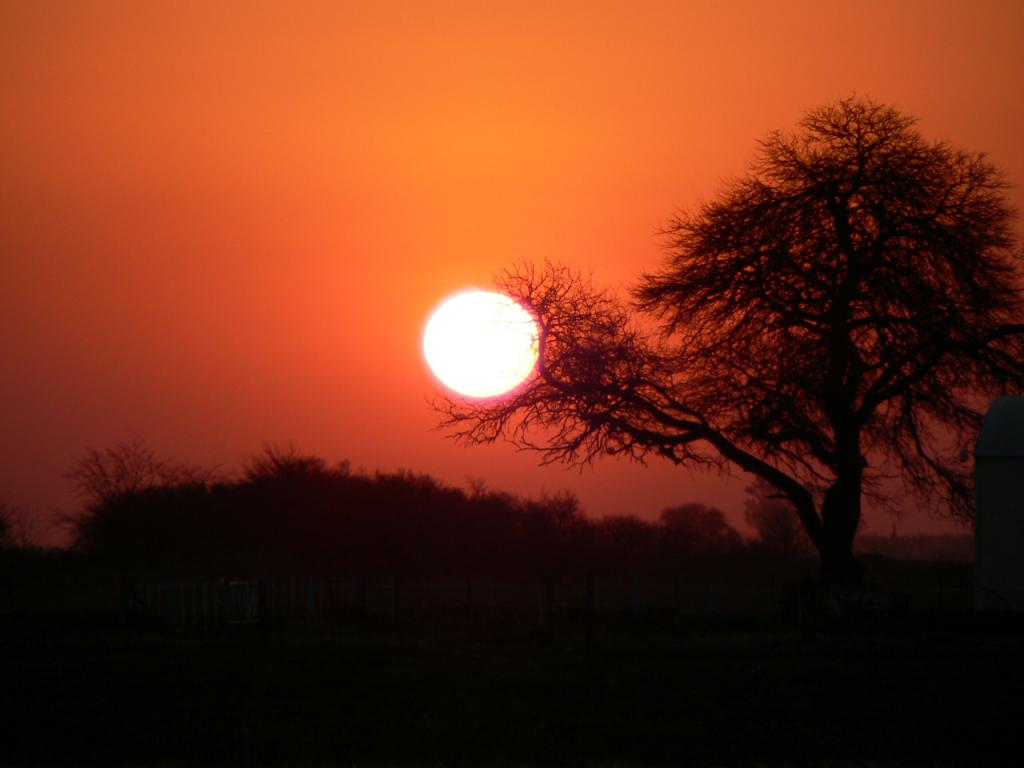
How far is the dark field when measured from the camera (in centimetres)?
1395

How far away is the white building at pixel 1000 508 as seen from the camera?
31.3 meters

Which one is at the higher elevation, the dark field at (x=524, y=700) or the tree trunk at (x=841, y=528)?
the tree trunk at (x=841, y=528)

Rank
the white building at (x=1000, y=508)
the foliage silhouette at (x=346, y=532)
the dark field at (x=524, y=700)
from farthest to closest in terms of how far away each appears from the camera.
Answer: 1. the foliage silhouette at (x=346, y=532)
2. the white building at (x=1000, y=508)
3. the dark field at (x=524, y=700)

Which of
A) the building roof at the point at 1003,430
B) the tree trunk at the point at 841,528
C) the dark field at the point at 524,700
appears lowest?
the dark field at the point at 524,700

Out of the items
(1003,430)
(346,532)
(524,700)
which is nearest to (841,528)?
(1003,430)

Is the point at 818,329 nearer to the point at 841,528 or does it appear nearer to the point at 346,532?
the point at 841,528

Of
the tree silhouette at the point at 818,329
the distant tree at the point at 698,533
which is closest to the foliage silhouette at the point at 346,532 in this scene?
the distant tree at the point at 698,533

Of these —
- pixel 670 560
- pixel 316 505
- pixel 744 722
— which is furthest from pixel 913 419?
pixel 316 505

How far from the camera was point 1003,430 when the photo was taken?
104 feet

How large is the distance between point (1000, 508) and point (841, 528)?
3961mm

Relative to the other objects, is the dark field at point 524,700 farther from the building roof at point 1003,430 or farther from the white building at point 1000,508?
the building roof at point 1003,430

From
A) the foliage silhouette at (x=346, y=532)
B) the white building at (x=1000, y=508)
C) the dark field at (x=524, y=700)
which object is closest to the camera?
the dark field at (x=524, y=700)

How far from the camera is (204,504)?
6044cm

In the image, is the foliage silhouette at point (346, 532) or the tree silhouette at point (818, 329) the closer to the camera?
the tree silhouette at point (818, 329)
